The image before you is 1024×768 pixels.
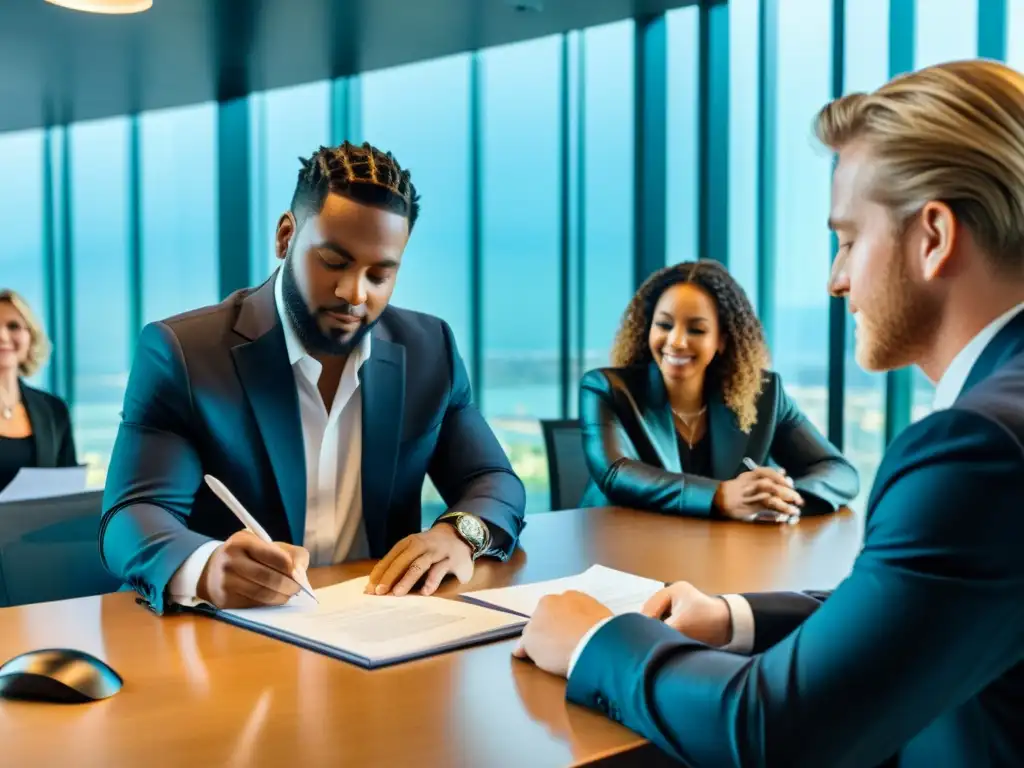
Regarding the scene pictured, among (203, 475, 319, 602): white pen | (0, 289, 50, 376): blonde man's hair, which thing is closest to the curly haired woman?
(203, 475, 319, 602): white pen

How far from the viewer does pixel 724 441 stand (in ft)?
10.9

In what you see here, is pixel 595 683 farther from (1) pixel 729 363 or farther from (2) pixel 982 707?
(1) pixel 729 363

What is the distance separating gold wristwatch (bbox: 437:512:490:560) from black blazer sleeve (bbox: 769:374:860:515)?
3.91 ft

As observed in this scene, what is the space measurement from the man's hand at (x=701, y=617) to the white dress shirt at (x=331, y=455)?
105cm

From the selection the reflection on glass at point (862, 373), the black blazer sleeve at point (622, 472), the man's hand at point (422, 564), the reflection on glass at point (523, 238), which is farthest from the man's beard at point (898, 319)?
the reflection on glass at point (523, 238)

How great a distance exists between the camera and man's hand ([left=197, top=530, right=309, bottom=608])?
5.25ft

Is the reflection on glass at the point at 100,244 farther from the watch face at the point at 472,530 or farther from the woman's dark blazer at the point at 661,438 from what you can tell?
the watch face at the point at 472,530

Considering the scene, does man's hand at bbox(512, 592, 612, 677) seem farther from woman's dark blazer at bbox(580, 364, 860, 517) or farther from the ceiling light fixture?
the ceiling light fixture

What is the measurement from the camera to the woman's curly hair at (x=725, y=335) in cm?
340

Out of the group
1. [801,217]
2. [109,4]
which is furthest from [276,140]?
[109,4]

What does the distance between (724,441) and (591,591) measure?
1.70 m

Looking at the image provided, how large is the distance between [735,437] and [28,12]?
5065mm

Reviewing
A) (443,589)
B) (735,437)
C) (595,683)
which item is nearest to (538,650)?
(595,683)

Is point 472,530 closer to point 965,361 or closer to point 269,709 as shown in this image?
point 269,709
